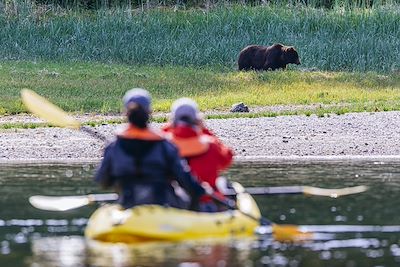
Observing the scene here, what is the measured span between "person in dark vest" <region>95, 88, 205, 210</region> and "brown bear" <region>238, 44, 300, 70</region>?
62.7 ft

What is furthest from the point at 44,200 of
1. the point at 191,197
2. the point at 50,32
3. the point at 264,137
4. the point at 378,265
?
the point at 50,32

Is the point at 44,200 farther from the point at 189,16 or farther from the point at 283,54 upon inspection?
the point at 189,16

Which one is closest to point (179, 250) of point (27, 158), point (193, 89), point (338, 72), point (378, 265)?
point (378, 265)

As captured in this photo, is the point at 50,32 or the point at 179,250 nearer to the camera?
the point at 179,250

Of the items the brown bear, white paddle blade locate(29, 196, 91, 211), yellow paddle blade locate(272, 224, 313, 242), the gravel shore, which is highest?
yellow paddle blade locate(272, 224, 313, 242)

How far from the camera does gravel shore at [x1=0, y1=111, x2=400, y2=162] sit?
69.1 ft

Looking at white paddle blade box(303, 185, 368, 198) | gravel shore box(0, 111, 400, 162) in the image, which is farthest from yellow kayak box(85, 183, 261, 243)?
gravel shore box(0, 111, 400, 162)

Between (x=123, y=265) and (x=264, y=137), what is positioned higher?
(x=123, y=265)

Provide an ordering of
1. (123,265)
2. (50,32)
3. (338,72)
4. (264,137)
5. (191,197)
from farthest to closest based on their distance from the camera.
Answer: (50,32)
(338,72)
(264,137)
(191,197)
(123,265)

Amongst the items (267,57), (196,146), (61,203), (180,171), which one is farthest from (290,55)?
(180,171)

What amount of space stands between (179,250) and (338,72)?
1997cm

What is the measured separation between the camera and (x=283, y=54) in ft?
105

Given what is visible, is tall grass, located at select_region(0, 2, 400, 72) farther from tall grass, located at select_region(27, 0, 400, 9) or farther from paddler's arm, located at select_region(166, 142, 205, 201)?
paddler's arm, located at select_region(166, 142, 205, 201)

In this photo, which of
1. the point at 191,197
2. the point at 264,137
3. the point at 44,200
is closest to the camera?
the point at 191,197
